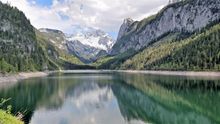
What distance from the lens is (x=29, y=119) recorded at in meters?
59.6

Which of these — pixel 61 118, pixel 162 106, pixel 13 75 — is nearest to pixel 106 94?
pixel 162 106

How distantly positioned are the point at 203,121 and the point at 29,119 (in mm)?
31865

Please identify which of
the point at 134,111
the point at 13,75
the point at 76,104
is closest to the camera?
the point at 134,111

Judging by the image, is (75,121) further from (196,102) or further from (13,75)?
(13,75)

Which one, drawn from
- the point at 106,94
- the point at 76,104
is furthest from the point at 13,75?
the point at 76,104

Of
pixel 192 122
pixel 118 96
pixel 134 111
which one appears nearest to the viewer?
pixel 192 122

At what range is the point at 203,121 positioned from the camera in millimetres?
57281

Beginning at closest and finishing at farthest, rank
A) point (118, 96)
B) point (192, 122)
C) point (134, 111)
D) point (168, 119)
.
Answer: point (192, 122) → point (168, 119) → point (134, 111) → point (118, 96)

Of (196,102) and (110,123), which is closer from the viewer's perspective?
(110,123)

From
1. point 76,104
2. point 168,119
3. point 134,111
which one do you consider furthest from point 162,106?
point 76,104

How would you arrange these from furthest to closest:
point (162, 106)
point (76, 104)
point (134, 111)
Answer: point (76, 104) < point (162, 106) < point (134, 111)

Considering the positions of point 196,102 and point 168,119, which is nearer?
point 168,119

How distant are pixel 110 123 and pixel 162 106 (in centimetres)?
2384

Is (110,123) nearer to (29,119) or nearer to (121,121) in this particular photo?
(121,121)
